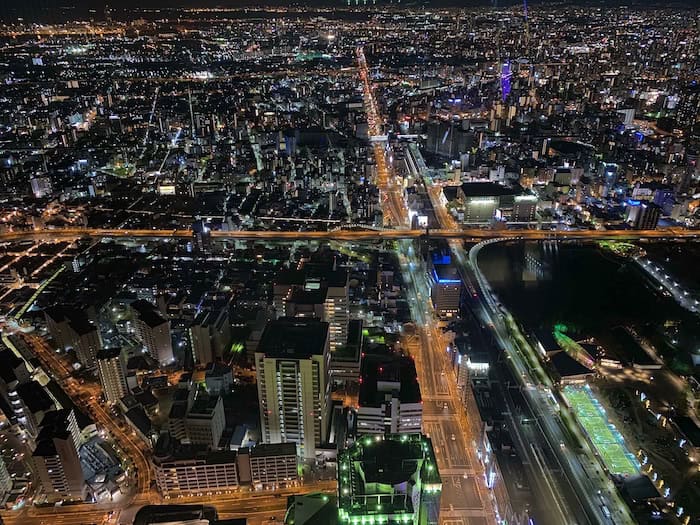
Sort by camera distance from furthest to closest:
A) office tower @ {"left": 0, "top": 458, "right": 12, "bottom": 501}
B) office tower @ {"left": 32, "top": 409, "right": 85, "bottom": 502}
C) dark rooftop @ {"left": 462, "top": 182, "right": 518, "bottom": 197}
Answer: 1. dark rooftop @ {"left": 462, "top": 182, "right": 518, "bottom": 197}
2. office tower @ {"left": 0, "top": 458, "right": 12, "bottom": 501}
3. office tower @ {"left": 32, "top": 409, "right": 85, "bottom": 502}

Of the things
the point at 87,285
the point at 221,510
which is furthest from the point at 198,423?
the point at 87,285

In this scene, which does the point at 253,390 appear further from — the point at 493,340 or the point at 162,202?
the point at 162,202

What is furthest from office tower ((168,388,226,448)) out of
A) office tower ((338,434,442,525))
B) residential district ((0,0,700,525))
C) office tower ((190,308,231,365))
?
office tower ((338,434,442,525))

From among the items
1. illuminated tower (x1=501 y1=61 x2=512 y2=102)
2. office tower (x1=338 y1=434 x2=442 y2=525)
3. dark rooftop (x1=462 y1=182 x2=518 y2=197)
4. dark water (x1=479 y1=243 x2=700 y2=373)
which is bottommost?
dark water (x1=479 y1=243 x2=700 y2=373)

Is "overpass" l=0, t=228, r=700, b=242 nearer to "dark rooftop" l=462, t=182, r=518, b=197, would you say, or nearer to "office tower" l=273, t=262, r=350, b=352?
"dark rooftop" l=462, t=182, r=518, b=197

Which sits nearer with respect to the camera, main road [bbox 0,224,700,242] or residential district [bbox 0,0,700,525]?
residential district [bbox 0,0,700,525]

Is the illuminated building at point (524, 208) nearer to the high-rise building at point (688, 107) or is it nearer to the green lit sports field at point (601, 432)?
the green lit sports field at point (601, 432)
